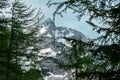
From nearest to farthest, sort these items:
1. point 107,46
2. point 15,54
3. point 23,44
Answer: point 107,46 → point 15,54 → point 23,44

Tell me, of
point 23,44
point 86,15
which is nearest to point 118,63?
point 86,15

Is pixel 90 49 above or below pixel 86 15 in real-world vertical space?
below

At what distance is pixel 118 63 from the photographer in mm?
7461

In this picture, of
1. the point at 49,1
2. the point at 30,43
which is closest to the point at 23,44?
the point at 30,43

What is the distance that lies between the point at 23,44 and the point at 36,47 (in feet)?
3.79

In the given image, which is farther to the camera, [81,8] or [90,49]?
[81,8]

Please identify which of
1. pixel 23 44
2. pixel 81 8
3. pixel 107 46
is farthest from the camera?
pixel 23 44

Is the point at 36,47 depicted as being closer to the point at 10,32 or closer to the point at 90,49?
the point at 10,32

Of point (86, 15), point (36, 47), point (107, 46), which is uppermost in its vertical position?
point (86, 15)

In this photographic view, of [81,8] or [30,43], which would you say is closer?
[81,8]

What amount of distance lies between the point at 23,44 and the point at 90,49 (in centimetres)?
1640

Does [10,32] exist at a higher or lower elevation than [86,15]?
lower

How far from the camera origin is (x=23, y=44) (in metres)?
23.5

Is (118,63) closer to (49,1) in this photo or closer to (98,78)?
(98,78)
